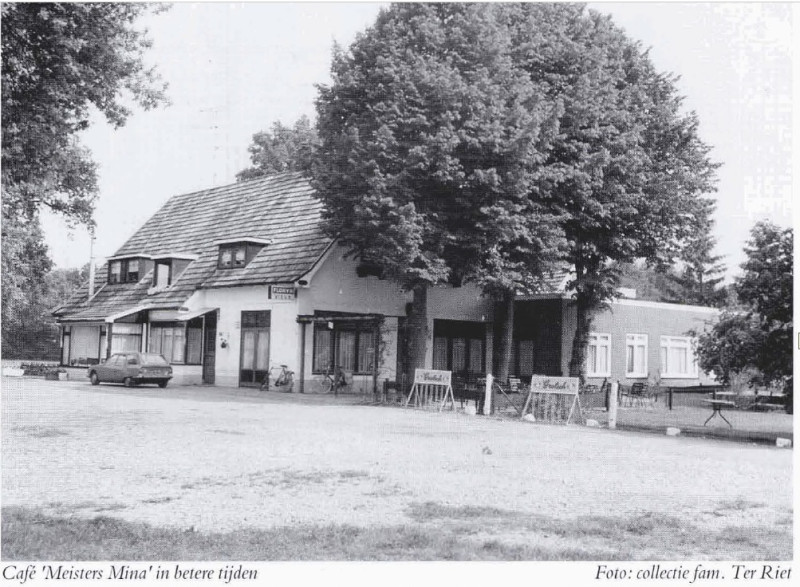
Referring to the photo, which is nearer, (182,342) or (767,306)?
(767,306)

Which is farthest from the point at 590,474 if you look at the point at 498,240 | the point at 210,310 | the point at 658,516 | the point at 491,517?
the point at 210,310

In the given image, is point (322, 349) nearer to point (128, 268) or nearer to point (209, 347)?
point (209, 347)

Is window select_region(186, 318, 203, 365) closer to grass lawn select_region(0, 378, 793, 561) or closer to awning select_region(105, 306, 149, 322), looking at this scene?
awning select_region(105, 306, 149, 322)

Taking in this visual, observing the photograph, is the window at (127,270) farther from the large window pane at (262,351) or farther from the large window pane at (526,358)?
the large window pane at (526,358)

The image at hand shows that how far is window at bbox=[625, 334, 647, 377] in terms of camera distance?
124 ft

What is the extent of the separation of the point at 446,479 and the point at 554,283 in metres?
24.9

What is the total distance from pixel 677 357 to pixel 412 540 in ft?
115

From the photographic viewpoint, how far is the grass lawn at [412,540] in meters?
6.84

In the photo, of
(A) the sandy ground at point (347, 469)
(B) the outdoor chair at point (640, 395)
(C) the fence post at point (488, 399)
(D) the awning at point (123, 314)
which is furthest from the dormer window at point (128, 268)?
(B) the outdoor chair at point (640, 395)

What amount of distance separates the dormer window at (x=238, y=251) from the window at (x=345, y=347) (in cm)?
438

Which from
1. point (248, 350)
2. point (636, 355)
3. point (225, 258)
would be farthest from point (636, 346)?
point (225, 258)

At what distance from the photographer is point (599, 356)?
37.0m

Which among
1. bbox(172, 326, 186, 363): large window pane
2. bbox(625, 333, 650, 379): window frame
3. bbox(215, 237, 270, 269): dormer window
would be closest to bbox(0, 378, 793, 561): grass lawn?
bbox(215, 237, 270, 269): dormer window

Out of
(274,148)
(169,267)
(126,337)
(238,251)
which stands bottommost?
(126,337)
